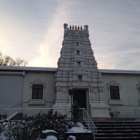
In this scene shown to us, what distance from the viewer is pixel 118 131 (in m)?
9.68

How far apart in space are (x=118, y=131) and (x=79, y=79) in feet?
23.8

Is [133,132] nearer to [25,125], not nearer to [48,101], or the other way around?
[25,125]

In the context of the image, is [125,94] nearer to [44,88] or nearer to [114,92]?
[114,92]

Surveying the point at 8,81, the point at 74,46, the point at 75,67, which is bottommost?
the point at 8,81

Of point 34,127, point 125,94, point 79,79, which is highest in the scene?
point 79,79

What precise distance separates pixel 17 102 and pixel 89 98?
22.7ft

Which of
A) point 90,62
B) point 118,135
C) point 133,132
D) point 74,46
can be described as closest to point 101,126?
point 118,135

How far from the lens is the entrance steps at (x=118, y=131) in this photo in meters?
9.14

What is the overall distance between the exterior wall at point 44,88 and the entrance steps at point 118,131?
6.73m

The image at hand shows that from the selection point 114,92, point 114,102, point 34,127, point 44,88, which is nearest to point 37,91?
point 44,88

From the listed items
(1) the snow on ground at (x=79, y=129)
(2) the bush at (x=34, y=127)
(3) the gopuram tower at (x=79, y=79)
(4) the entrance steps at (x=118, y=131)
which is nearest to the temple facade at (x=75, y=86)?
(3) the gopuram tower at (x=79, y=79)

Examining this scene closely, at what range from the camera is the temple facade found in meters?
15.3

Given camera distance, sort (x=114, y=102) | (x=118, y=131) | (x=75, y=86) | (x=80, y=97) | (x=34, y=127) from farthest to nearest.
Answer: (x=114, y=102)
(x=80, y=97)
(x=75, y=86)
(x=118, y=131)
(x=34, y=127)

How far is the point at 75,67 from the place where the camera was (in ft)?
53.9
